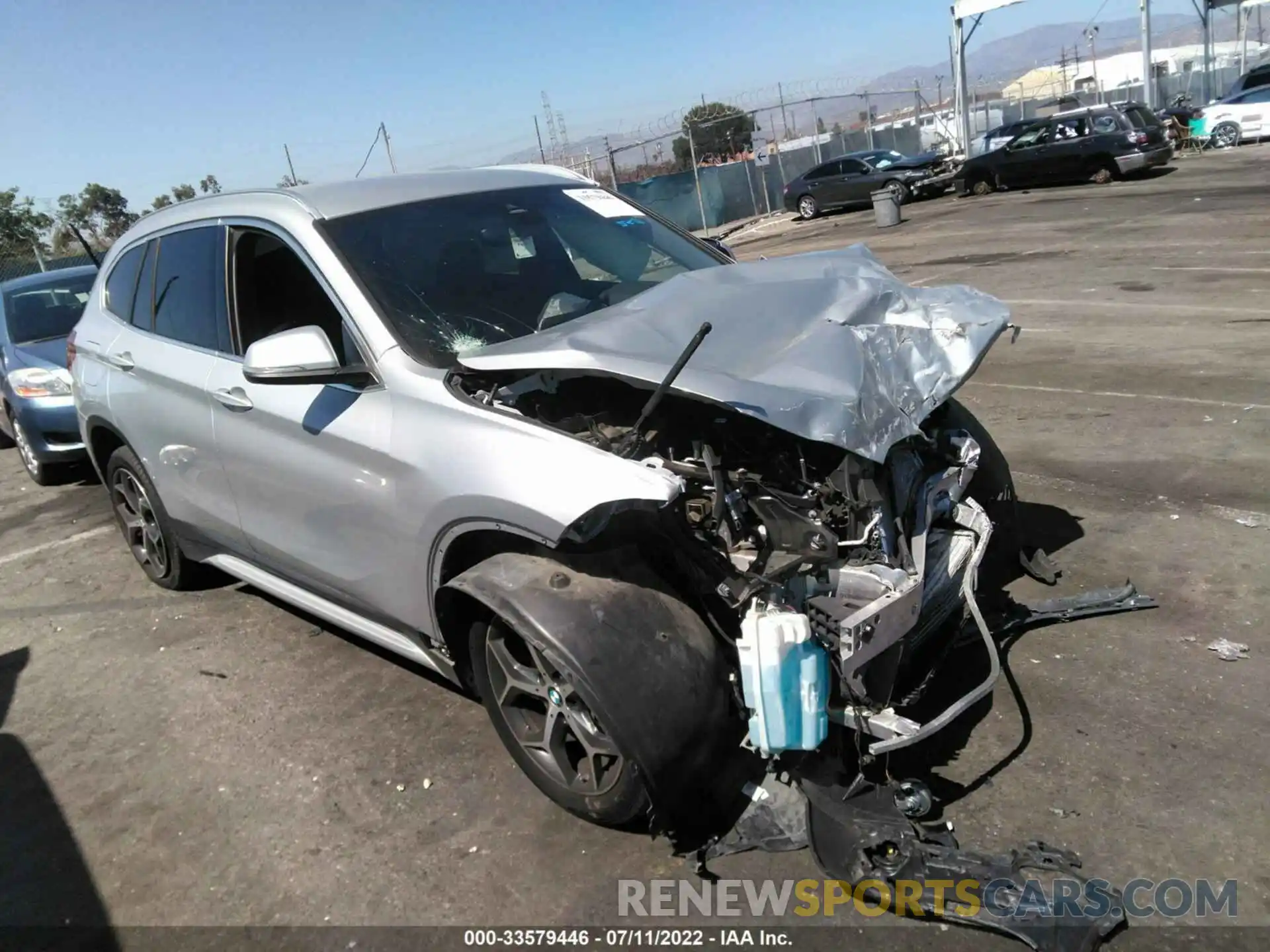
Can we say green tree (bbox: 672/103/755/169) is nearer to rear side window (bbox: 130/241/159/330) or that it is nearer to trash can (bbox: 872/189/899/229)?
trash can (bbox: 872/189/899/229)

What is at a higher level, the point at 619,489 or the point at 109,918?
the point at 619,489

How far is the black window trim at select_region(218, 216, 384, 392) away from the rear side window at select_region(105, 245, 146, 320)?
1.12 metres

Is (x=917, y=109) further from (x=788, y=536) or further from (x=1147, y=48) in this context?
(x=788, y=536)

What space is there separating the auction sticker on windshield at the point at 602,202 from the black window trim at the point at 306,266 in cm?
131

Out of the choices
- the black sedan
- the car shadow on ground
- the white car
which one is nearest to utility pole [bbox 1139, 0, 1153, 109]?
the white car

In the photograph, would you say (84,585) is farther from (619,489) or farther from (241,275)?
(619,489)

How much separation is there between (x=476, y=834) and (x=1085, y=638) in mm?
2405

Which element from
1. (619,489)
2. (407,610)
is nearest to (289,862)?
(407,610)

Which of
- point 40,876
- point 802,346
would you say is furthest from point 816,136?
point 40,876

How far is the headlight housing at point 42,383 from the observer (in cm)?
788

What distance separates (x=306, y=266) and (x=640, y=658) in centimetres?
204

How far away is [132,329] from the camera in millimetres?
5023

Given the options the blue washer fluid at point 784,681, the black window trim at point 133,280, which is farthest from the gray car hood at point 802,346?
the black window trim at point 133,280

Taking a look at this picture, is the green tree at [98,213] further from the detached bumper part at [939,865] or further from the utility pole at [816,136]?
the detached bumper part at [939,865]
